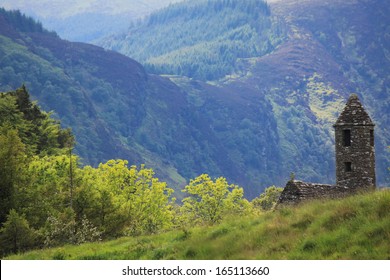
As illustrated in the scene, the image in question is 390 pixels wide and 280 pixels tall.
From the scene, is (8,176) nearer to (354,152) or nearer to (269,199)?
(354,152)

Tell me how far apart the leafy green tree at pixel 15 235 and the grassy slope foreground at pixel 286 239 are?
24.2 feet

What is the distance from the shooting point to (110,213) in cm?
4847

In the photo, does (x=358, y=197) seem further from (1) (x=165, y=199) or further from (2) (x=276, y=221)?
(1) (x=165, y=199)

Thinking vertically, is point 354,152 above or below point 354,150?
below

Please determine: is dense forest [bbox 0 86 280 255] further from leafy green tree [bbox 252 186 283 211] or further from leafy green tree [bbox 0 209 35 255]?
leafy green tree [bbox 252 186 283 211]

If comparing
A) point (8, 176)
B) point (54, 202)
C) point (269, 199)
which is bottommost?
point (54, 202)

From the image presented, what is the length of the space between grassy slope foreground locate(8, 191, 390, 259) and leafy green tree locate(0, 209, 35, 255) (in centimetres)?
739

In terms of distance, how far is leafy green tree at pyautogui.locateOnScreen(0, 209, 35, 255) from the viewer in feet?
126

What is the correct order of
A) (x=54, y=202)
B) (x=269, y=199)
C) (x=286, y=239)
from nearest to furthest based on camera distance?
1. (x=286, y=239)
2. (x=54, y=202)
3. (x=269, y=199)

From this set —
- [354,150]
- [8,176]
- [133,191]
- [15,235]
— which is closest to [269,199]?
[133,191]

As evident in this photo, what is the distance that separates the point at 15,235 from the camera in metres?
38.9

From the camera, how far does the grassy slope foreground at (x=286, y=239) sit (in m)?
→ 22.5

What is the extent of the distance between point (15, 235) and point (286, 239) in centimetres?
2038
